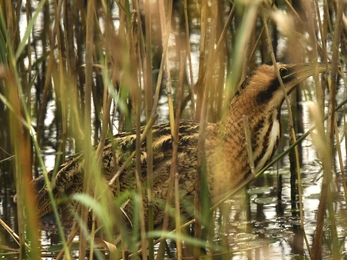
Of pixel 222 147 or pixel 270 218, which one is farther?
pixel 270 218

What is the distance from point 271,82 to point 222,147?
33 cm

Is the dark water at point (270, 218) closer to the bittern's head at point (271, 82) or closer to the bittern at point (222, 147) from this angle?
the bittern at point (222, 147)

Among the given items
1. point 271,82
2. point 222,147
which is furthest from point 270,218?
point 271,82

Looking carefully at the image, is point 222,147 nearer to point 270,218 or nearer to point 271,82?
point 271,82

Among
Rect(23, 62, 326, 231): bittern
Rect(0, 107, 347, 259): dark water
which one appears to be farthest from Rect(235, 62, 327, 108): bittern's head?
Rect(0, 107, 347, 259): dark water

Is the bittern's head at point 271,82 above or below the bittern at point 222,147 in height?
above

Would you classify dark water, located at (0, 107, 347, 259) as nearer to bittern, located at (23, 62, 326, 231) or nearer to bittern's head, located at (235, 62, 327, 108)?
bittern, located at (23, 62, 326, 231)

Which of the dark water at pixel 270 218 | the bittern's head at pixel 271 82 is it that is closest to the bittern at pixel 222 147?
the bittern's head at pixel 271 82

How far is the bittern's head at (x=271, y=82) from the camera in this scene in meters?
3.13

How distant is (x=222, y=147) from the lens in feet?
10.6

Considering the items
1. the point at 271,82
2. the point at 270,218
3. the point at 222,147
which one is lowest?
the point at 270,218

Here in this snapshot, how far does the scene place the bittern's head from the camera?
3131 millimetres

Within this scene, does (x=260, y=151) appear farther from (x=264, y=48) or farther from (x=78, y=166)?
(x=264, y=48)

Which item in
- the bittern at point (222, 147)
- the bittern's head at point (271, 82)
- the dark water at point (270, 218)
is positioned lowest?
the dark water at point (270, 218)
